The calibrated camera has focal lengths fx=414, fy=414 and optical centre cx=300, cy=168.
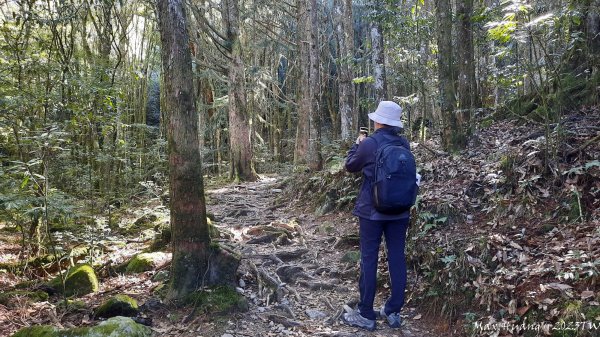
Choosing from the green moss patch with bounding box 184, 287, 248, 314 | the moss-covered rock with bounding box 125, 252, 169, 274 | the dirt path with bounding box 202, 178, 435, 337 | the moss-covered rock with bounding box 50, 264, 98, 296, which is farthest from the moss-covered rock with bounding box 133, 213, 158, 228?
the green moss patch with bounding box 184, 287, 248, 314

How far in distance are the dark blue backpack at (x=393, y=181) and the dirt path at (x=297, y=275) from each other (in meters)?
1.35

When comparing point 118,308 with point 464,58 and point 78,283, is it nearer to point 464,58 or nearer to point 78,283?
point 78,283

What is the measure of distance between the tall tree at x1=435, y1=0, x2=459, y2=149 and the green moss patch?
5156 millimetres

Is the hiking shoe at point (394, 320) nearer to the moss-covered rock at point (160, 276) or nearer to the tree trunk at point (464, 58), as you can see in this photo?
the moss-covered rock at point (160, 276)

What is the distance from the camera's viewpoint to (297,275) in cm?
587

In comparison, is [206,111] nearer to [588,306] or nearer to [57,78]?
[57,78]

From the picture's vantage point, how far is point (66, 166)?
8.16m

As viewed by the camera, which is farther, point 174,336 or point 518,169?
point 518,169

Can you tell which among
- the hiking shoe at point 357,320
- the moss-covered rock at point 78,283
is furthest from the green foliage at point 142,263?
the hiking shoe at point 357,320

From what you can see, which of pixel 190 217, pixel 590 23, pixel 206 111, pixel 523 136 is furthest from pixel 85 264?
pixel 206 111

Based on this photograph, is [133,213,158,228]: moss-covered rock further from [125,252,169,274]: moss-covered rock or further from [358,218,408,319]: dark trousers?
[358,218,408,319]: dark trousers

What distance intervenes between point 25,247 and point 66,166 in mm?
1847

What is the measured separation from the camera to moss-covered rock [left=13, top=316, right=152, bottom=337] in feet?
12.0

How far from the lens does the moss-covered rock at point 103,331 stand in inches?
144
